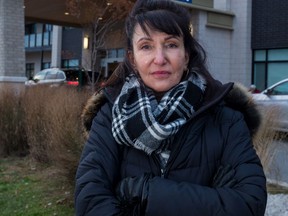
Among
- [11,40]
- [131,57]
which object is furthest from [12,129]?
[11,40]

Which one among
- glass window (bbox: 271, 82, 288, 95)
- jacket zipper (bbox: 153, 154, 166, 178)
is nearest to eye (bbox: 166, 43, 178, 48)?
jacket zipper (bbox: 153, 154, 166, 178)

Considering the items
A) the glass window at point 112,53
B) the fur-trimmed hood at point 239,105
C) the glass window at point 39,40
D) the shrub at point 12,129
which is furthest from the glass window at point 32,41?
the fur-trimmed hood at point 239,105

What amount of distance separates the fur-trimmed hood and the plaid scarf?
0.57ft

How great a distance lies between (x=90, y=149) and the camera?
1.90 m

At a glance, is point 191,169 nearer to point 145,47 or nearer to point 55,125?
point 145,47

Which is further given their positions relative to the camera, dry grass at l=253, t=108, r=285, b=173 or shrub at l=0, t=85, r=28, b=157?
shrub at l=0, t=85, r=28, b=157

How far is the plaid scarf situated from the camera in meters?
1.79

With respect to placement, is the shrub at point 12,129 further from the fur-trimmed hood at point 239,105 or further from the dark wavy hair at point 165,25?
the dark wavy hair at point 165,25

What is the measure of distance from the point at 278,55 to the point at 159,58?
61.7 feet

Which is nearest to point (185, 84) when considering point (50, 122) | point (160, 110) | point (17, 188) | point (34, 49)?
point (160, 110)

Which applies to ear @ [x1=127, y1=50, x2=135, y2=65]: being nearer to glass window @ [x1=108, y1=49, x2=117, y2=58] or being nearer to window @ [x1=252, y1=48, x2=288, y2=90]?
window @ [x1=252, y1=48, x2=288, y2=90]

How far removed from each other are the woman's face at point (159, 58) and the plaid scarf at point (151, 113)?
43 millimetres

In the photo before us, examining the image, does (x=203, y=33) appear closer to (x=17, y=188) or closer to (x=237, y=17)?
(x=237, y=17)

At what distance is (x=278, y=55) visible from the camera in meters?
19.7
